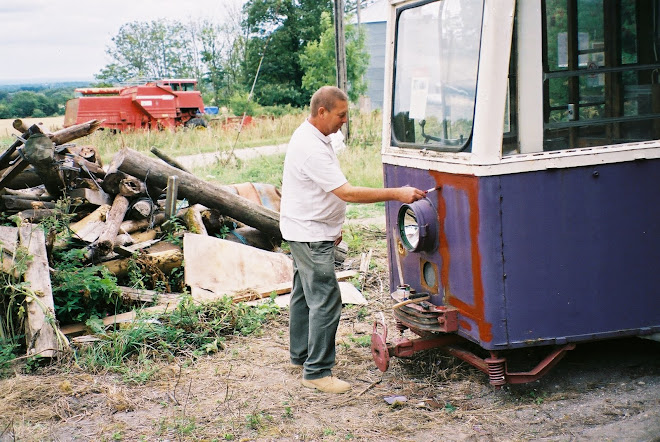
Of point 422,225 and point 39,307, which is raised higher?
point 422,225

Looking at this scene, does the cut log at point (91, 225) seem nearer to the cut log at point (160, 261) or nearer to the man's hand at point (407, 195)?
the cut log at point (160, 261)

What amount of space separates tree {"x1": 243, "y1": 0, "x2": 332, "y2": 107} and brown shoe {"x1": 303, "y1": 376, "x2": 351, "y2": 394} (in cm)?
3283

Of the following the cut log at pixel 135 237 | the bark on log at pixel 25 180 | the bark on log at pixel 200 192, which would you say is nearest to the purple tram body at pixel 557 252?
the cut log at pixel 135 237

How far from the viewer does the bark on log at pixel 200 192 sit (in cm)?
752

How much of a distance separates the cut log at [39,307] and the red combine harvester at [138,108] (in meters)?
17.6

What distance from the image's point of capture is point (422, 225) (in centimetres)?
425

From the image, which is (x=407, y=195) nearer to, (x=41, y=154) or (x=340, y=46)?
(x=41, y=154)

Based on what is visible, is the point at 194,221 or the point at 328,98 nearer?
the point at 328,98

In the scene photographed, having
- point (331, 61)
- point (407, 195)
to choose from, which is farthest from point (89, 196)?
point (331, 61)

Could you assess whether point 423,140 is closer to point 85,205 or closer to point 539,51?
point 539,51

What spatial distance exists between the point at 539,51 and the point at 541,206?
874mm

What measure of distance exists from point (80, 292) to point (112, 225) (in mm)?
1121

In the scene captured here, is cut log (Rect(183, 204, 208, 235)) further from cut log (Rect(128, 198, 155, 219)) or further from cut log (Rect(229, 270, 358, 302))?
cut log (Rect(229, 270, 358, 302))

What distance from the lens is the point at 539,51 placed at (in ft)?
12.7
